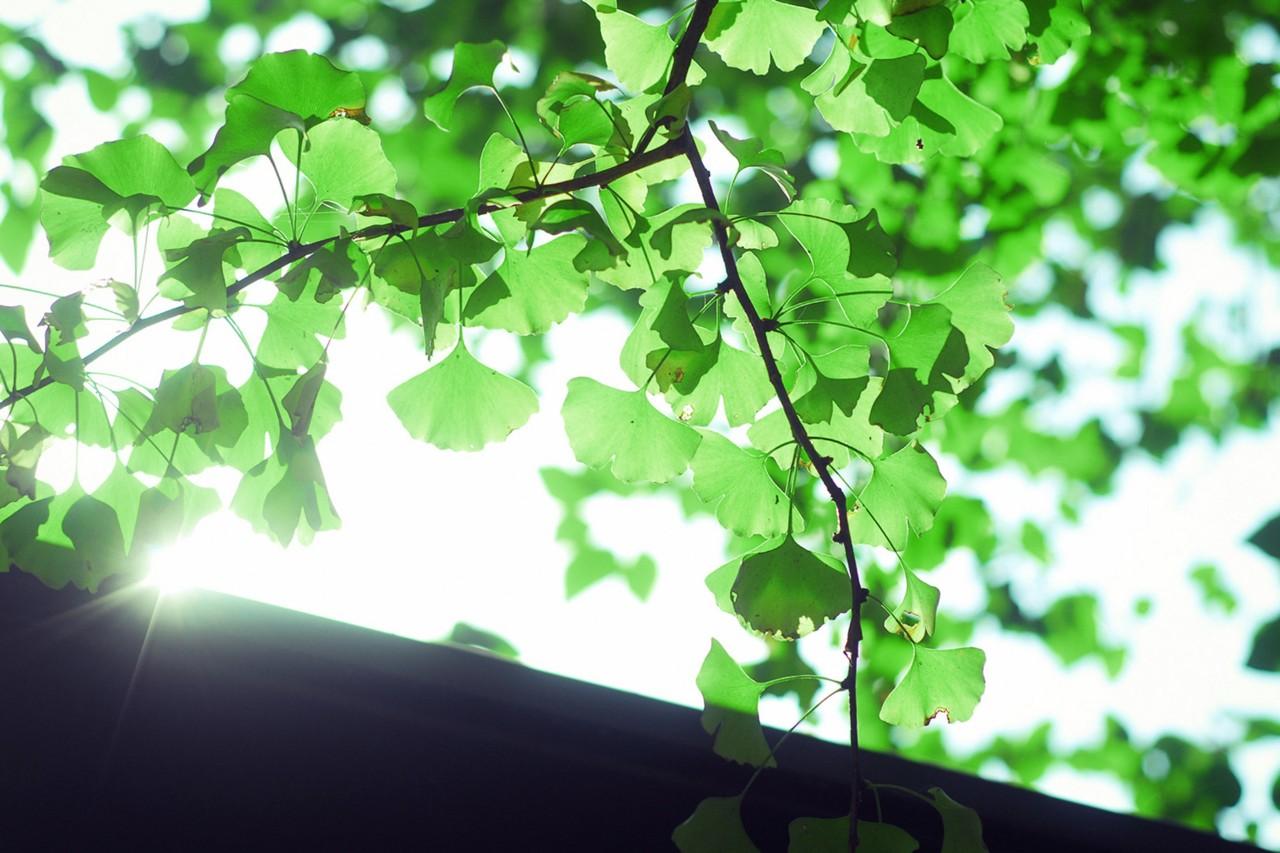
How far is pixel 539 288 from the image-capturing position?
1.78ft

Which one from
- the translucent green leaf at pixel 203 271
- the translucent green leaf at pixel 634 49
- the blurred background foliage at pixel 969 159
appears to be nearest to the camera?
the translucent green leaf at pixel 203 271

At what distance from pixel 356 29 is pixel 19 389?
1.59m

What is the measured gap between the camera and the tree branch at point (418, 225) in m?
0.47

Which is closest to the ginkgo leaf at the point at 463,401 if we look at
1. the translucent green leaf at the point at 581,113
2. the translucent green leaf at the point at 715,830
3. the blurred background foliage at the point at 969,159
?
the translucent green leaf at the point at 581,113

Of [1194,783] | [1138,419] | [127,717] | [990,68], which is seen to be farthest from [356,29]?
[1194,783]

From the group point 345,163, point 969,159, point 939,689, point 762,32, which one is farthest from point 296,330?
point 969,159

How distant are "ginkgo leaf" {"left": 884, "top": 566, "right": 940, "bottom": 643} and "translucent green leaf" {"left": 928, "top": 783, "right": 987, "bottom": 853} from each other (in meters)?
0.09

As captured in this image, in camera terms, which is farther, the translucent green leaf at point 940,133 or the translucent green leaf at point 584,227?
the translucent green leaf at point 940,133

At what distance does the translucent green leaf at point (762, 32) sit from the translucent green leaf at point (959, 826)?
43 cm

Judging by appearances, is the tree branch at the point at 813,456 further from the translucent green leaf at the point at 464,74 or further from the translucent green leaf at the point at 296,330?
the translucent green leaf at the point at 296,330

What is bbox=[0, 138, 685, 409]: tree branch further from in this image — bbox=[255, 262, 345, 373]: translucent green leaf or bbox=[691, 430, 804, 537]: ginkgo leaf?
bbox=[691, 430, 804, 537]: ginkgo leaf

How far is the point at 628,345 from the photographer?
570mm

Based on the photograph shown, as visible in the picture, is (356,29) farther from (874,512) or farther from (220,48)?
(874,512)

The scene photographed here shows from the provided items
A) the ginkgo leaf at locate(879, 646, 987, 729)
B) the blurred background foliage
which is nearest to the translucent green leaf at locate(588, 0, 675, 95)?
the ginkgo leaf at locate(879, 646, 987, 729)
